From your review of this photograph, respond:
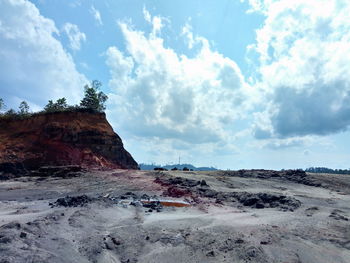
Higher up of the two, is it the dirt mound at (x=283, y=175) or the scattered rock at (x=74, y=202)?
the dirt mound at (x=283, y=175)

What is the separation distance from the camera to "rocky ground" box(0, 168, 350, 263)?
773 cm

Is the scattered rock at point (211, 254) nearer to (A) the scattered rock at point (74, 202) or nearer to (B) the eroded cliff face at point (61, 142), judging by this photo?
(A) the scattered rock at point (74, 202)

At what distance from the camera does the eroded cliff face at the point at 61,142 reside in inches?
1216

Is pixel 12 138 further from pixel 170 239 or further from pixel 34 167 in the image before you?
pixel 170 239

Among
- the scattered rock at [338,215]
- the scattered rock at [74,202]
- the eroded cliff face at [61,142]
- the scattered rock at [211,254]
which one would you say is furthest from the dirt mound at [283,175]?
the scattered rock at [211,254]

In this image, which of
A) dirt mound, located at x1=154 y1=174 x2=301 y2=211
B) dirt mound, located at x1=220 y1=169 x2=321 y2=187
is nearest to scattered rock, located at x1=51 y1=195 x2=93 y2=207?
dirt mound, located at x1=154 y1=174 x2=301 y2=211

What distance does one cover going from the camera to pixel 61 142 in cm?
3381

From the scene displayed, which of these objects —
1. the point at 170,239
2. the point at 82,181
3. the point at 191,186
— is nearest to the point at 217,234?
the point at 170,239

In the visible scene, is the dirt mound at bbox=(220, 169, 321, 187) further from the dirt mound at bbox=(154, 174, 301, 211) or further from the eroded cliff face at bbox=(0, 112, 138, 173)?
the eroded cliff face at bbox=(0, 112, 138, 173)

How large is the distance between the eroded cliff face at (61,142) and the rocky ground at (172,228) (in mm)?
12154

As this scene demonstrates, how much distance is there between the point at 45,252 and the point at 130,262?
2.22 meters

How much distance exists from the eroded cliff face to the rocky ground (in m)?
12.2

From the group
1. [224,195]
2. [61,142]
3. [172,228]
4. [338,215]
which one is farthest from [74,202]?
[61,142]

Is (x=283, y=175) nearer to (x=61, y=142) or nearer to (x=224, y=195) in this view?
(x=224, y=195)
